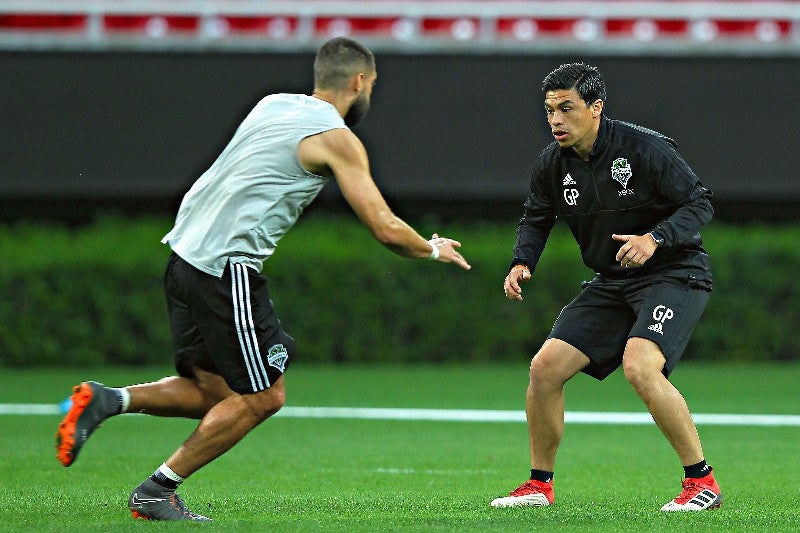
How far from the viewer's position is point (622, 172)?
6723 mm

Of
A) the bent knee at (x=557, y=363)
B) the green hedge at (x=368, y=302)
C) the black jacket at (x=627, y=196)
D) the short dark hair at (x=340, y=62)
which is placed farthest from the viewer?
the green hedge at (x=368, y=302)

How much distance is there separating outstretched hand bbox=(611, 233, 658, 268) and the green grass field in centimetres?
118

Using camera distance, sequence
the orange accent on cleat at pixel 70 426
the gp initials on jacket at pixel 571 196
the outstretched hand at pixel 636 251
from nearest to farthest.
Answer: the orange accent on cleat at pixel 70 426
the outstretched hand at pixel 636 251
the gp initials on jacket at pixel 571 196

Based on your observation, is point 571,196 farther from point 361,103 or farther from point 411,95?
point 411,95

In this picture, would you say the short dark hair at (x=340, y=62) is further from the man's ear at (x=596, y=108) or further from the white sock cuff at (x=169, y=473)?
the white sock cuff at (x=169, y=473)

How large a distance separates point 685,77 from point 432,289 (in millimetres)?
4130

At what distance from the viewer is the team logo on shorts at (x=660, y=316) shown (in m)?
6.56

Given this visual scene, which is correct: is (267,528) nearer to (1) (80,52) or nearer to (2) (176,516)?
(2) (176,516)

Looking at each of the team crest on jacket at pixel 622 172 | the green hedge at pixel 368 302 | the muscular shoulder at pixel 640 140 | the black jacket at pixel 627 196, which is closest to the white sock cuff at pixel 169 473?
the black jacket at pixel 627 196

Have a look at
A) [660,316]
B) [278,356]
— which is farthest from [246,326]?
[660,316]

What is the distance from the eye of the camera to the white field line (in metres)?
10.8

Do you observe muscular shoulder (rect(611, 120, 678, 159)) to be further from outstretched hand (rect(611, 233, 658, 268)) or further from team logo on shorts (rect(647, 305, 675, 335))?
team logo on shorts (rect(647, 305, 675, 335))

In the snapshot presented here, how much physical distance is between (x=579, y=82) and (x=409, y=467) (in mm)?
2929

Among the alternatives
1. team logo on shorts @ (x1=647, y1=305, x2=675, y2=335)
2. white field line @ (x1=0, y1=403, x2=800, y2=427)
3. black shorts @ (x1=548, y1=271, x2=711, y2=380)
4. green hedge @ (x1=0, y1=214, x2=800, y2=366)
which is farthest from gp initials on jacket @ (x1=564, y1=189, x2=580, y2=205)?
green hedge @ (x1=0, y1=214, x2=800, y2=366)
